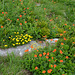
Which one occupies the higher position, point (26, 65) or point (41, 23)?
point (41, 23)

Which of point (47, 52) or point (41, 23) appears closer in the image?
point (47, 52)

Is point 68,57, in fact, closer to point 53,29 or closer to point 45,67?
point 45,67

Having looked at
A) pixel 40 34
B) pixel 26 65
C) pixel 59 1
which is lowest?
pixel 26 65

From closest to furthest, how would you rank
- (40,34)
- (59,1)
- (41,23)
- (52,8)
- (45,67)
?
(45,67), (40,34), (41,23), (52,8), (59,1)

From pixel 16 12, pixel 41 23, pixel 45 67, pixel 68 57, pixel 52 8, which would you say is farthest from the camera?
pixel 52 8

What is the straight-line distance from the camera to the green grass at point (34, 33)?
362cm

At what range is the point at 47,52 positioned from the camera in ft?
13.2

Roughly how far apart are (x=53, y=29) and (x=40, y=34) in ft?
2.65

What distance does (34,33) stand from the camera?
5.16 m

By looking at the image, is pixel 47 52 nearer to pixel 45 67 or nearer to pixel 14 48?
pixel 45 67

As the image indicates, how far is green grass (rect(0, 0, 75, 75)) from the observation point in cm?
362

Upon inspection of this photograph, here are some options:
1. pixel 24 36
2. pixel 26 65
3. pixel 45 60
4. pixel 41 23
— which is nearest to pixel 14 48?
pixel 24 36

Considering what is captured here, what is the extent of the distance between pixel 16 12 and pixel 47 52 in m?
3.00

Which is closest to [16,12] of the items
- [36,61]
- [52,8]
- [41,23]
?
[41,23]
